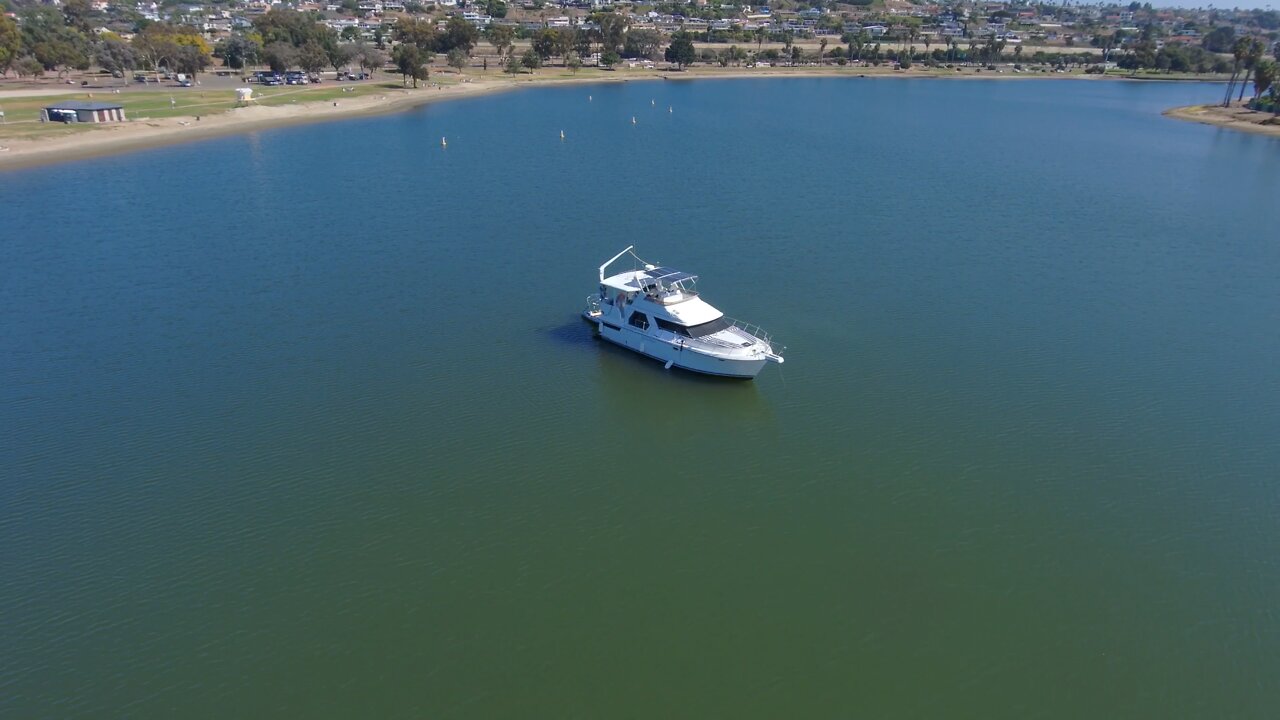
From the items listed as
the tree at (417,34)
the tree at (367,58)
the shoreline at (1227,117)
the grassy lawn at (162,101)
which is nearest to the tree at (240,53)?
the tree at (367,58)

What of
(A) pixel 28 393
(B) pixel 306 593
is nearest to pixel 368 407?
(B) pixel 306 593

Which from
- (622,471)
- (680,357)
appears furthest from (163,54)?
(622,471)

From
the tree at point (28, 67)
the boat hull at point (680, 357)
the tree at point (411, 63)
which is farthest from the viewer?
the tree at point (411, 63)

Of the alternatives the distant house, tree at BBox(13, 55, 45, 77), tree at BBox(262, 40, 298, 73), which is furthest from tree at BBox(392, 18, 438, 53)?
the distant house

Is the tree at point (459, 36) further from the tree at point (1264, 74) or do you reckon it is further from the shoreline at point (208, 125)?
the tree at point (1264, 74)

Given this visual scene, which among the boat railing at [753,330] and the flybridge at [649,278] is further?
the boat railing at [753,330]

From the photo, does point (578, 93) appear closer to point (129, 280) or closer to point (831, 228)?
point (831, 228)

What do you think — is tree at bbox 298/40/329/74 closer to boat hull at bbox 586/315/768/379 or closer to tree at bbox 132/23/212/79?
tree at bbox 132/23/212/79

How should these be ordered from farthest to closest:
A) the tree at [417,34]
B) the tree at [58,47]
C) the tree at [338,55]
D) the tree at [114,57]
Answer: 1. the tree at [417,34]
2. the tree at [338,55]
3. the tree at [114,57]
4. the tree at [58,47]
